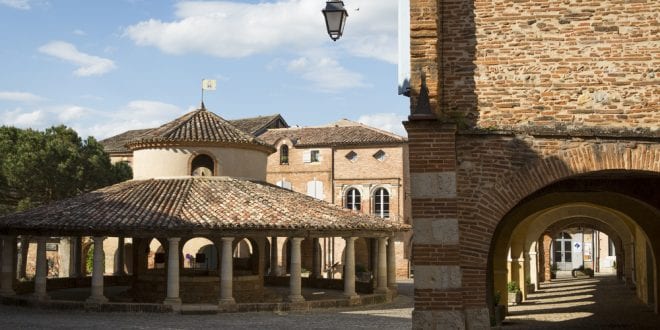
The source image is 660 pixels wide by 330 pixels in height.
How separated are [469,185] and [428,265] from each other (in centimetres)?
140

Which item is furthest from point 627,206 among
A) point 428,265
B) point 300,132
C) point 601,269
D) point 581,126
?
point 601,269

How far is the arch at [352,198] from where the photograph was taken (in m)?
50.3

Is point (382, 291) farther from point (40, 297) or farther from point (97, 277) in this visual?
point (40, 297)

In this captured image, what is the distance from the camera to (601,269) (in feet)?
205

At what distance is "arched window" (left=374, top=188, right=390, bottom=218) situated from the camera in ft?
163

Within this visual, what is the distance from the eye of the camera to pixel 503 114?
488 inches

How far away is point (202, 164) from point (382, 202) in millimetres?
20480

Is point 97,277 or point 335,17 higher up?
point 335,17

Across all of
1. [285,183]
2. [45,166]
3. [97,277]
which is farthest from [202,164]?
[285,183]

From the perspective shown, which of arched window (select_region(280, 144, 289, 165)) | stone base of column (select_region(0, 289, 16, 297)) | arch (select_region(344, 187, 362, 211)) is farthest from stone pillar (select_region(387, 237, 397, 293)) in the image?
arched window (select_region(280, 144, 289, 165))

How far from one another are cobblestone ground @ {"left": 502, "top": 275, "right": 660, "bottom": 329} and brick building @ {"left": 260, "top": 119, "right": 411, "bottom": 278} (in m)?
13.5

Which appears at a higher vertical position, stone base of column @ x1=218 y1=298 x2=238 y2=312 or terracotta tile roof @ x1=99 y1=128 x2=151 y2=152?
terracotta tile roof @ x1=99 y1=128 x2=151 y2=152

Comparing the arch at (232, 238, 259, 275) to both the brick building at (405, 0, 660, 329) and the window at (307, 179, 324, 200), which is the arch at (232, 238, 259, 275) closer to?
the brick building at (405, 0, 660, 329)

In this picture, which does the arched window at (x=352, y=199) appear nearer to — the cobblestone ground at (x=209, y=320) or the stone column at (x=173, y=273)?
the cobblestone ground at (x=209, y=320)
